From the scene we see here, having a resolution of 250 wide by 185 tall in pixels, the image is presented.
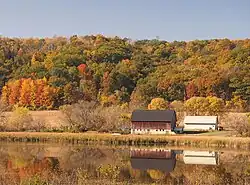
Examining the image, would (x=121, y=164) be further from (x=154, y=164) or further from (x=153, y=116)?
(x=153, y=116)

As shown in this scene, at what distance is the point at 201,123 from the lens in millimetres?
52219

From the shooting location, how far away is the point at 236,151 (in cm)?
3325

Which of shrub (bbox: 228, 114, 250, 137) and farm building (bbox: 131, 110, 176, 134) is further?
farm building (bbox: 131, 110, 176, 134)

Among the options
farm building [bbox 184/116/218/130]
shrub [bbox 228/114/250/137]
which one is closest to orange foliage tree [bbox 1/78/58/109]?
farm building [bbox 184/116/218/130]

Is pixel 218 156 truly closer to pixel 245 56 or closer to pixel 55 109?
pixel 55 109

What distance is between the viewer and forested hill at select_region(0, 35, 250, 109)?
70500 millimetres

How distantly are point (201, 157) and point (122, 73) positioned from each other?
164 ft

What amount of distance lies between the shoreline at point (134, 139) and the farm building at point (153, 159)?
168 inches

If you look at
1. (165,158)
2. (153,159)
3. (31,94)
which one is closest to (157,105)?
(31,94)

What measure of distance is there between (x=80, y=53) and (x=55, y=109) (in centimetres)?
2608

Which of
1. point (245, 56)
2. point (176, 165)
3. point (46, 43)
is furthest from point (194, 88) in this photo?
point (46, 43)

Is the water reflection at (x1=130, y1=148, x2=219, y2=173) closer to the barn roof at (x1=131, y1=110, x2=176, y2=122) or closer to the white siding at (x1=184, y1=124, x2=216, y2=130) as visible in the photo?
the barn roof at (x1=131, y1=110, x2=176, y2=122)

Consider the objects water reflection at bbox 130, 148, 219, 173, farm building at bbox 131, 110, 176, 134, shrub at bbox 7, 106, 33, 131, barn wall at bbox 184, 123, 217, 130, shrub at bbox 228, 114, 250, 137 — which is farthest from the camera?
barn wall at bbox 184, 123, 217, 130

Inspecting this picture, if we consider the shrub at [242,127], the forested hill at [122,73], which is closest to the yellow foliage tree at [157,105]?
the forested hill at [122,73]
